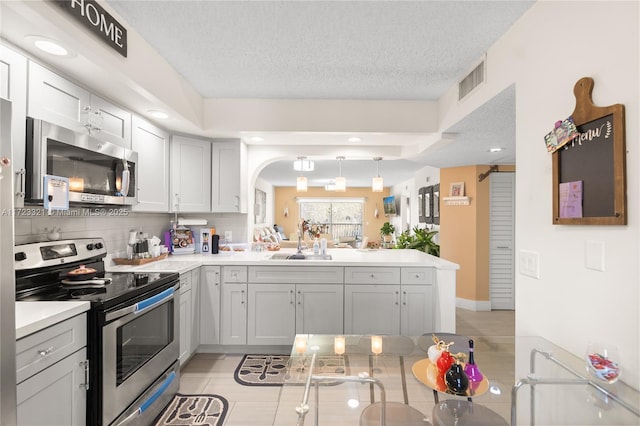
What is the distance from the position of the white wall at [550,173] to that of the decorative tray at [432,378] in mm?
302

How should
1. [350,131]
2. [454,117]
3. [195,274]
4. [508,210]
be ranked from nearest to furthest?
[454,117], [195,274], [350,131], [508,210]

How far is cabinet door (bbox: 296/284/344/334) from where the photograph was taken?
308 cm

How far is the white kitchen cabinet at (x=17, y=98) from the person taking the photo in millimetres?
1480

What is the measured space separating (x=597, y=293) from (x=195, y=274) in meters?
2.90

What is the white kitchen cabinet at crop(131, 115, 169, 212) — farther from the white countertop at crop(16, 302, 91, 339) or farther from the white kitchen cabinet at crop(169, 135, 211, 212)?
the white countertop at crop(16, 302, 91, 339)

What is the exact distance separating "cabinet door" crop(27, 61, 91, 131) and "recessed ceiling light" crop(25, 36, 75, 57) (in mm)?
111

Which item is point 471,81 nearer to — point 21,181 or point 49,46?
point 49,46

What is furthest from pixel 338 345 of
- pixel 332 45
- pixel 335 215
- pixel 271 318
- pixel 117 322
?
pixel 335 215

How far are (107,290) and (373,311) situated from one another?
2240mm

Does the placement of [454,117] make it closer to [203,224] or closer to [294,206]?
[203,224]

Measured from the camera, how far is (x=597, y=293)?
49.1 inches

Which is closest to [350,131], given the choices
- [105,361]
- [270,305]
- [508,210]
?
[270,305]

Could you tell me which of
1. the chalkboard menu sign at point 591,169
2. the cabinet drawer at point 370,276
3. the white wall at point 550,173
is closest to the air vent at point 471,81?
the white wall at point 550,173

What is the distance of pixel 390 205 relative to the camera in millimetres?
10266
